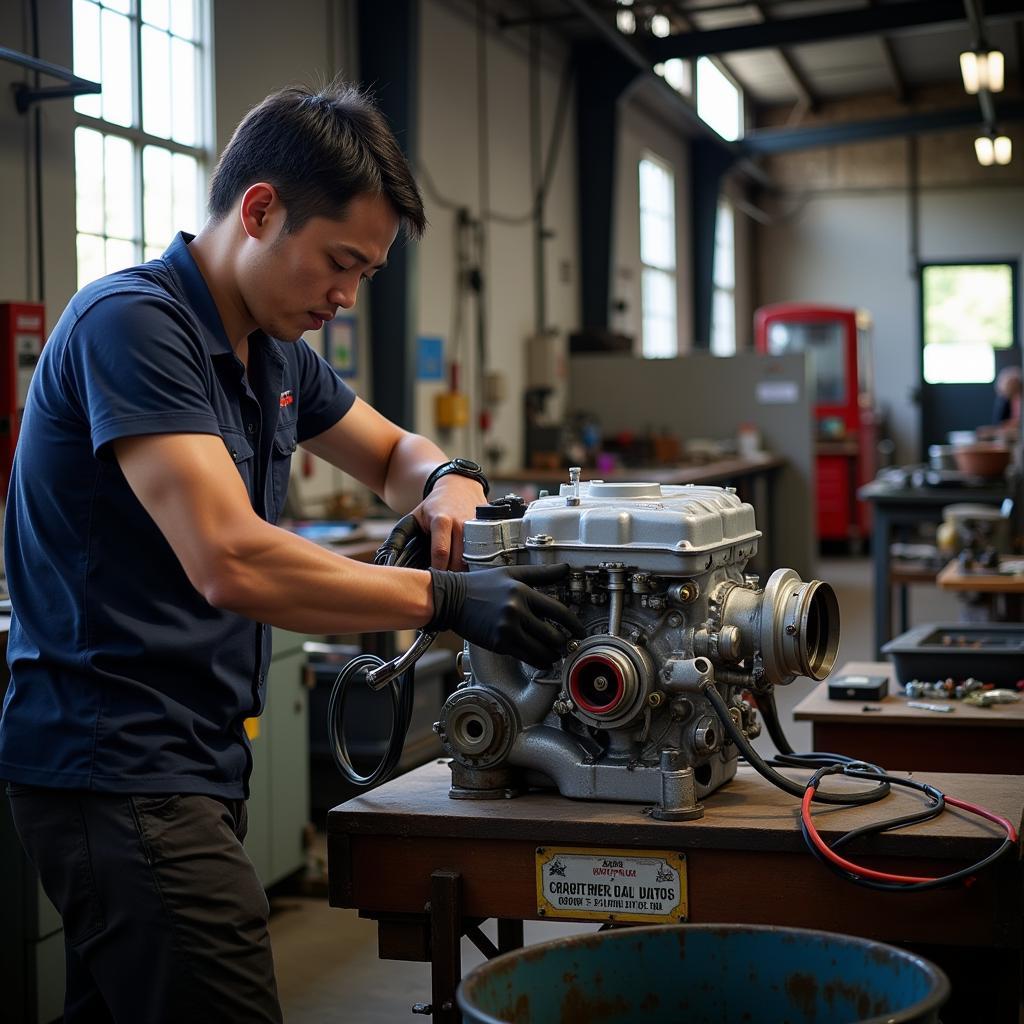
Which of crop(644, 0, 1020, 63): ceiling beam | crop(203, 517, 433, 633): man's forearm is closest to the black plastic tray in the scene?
crop(203, 517, 433, 633): man's forearm

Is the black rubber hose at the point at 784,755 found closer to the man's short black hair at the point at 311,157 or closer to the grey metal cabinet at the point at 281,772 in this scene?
the man's short black hair at the point at 311,157

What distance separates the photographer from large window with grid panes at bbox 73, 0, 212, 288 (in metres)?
4.07

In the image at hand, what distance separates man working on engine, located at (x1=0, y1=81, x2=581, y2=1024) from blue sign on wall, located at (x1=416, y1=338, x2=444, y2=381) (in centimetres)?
468

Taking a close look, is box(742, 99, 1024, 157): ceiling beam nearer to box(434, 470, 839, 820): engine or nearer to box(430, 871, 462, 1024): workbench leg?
box(434, 470, 839, 820): engine

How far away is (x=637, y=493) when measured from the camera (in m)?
1.50

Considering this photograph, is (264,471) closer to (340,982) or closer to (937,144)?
(340,982)

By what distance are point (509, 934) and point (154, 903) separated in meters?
0.62

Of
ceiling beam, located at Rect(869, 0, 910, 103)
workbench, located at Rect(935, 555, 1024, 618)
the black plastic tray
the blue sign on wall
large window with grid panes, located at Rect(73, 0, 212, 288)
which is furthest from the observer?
ceiling beam, located at Rect(869, 0, 910, 103)

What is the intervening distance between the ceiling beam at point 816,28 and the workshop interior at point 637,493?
21 mm

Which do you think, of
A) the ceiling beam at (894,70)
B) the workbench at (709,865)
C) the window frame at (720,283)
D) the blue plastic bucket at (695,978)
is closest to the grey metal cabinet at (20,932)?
the workbench at (709,865)

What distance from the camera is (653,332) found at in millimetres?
9867

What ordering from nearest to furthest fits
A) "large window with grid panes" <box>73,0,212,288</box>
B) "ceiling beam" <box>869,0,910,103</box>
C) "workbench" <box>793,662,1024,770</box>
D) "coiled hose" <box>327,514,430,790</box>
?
1. "coiled hose" <box>327,514,430,790</box>
2. "workbench" <box>793,662,1024,770</box>
3. "large window with grid panes" <box>73,0,212,288</box>
4. "ceiling beam" <box>869,0,910,103</box>

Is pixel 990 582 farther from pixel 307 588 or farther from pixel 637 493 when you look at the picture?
pixel 307 588

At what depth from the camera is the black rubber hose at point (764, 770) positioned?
140 centimetres
